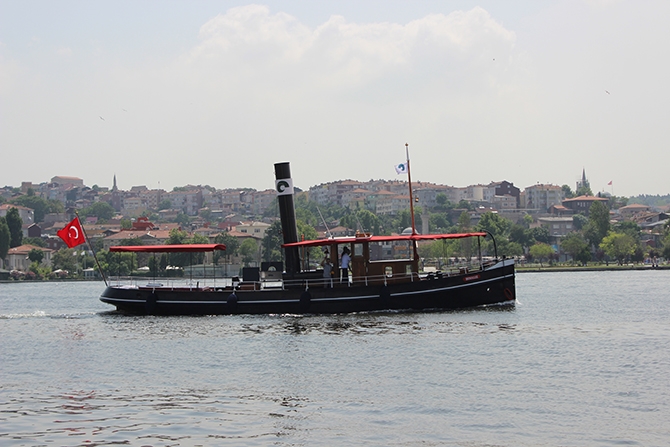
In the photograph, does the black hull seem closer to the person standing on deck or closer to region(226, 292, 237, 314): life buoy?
region(226, 292, 237, 314): life buoy

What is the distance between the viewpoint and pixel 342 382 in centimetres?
2138

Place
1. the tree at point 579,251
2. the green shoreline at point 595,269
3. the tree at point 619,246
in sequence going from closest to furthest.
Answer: the green shoreline at point 595,269 < the tree at point 579,251 < the tree at point 619,246

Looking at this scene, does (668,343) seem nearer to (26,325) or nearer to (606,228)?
(26,325)

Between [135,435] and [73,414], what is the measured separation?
2.45 meters

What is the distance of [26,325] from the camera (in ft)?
125

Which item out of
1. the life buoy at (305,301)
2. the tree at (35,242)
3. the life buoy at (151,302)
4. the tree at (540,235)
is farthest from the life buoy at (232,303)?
the tree at (540,235)

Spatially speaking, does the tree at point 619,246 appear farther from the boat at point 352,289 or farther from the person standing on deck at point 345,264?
the person standing on deck at point 345,264

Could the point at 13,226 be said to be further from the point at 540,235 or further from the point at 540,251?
the point at 540,235

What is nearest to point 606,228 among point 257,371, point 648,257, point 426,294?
point 648,257

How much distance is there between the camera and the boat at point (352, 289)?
1436 inches

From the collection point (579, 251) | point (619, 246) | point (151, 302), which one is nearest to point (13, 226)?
point (579, 251)

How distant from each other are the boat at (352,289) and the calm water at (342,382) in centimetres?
144

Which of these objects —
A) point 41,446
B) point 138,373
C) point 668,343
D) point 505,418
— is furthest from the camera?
point 668,343

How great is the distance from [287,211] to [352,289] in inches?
216
